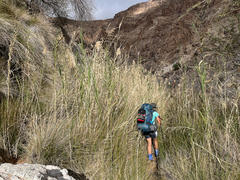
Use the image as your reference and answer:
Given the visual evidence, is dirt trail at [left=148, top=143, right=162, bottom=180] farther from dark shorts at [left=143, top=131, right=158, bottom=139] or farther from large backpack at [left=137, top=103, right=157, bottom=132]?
large backpack at [left=137, top=103, right=157, bottom=132]

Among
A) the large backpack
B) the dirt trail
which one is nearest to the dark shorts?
the large backpack

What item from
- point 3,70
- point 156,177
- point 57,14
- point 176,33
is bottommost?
point 156,177

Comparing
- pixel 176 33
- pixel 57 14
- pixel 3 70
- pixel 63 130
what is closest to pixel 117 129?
pixel 63 130

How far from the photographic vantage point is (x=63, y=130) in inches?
67.3

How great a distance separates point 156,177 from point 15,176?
1452 mm

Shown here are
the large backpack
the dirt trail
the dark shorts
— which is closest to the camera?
the dirt trail

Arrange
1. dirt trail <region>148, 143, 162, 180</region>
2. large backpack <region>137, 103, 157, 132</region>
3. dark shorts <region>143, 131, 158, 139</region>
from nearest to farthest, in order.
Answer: dirt trail <region>148, 143, 162, 180</region>, large backpack <region>137, 103, 157, 132</region>, dark shorts <region>143, 131, 158, 139</region>

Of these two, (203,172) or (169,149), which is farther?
(169,149)

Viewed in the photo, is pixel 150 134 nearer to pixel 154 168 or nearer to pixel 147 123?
pixel 147 123

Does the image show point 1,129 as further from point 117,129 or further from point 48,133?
point 117,129

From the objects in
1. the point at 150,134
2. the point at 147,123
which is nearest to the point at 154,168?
the point at 150,134

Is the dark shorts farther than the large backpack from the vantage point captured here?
Yes

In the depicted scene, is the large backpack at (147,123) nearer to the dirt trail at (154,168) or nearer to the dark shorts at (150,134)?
the dark shorts at (150,134)

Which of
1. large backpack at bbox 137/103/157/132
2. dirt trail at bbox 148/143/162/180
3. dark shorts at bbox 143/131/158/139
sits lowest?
dirt trail at bbox 148/143/162/180
